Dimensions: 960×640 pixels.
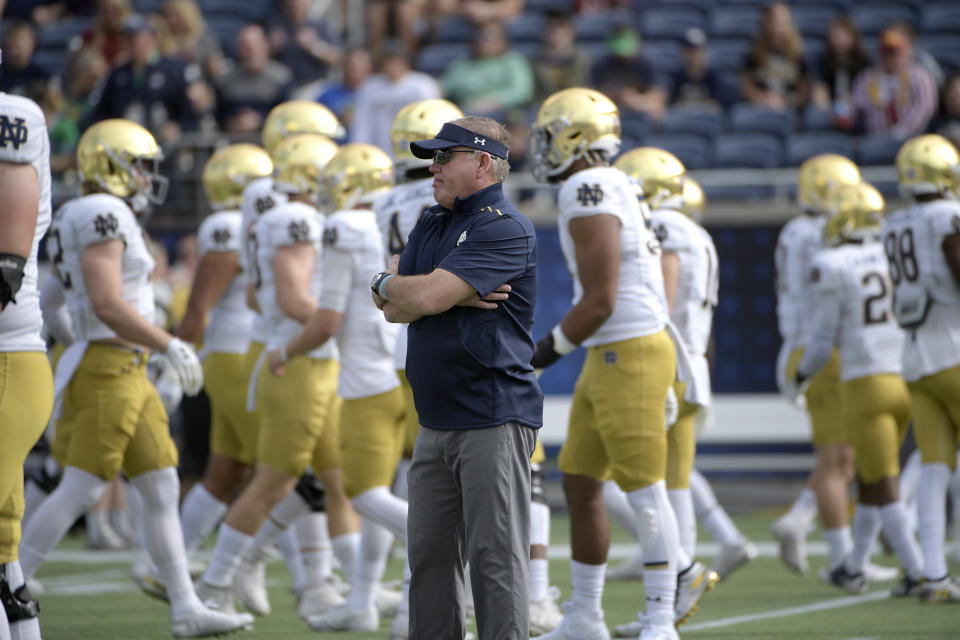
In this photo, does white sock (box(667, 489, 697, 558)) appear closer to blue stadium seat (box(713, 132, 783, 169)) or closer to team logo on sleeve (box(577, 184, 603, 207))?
team logo on sleeve (box(577, 184, 603, 207))

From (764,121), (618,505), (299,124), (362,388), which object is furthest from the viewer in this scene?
(764,121)

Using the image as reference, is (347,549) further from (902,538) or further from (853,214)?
(853,214)

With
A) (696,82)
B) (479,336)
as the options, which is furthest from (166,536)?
(696,82)

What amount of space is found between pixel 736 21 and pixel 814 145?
2430 millimetres

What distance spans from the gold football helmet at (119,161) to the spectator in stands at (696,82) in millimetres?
8124

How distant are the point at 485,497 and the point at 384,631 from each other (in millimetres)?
2274

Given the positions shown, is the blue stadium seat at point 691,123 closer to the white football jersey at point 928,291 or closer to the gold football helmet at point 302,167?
the white football jersey at point 928,291

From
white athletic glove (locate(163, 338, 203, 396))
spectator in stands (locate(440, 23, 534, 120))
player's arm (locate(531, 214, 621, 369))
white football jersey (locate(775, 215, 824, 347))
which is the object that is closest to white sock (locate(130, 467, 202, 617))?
white athletic glove (locate(163, 338, 203, 396))

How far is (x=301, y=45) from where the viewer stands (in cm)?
1375

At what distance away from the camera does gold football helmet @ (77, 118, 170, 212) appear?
599cm

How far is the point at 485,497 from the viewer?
4.05 m

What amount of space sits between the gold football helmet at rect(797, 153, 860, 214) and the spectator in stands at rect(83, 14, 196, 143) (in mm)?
5737

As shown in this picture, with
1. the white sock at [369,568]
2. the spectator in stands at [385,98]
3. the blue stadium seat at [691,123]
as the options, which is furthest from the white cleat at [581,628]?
the blue stadium seat at [691,123]

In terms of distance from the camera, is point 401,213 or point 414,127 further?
point 414,127
